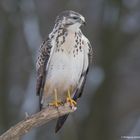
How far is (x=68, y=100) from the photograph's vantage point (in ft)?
41.0

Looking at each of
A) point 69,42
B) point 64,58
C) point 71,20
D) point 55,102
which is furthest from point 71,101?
point 71,20

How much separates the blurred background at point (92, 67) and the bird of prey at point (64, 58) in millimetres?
3389

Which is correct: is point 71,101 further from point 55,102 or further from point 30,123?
point 30,123

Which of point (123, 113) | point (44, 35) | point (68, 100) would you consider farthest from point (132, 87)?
point (68, 100)

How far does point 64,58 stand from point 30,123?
1206 millimetres

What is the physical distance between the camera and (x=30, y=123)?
11523 mm

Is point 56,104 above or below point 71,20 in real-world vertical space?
below

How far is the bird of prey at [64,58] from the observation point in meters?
12.3

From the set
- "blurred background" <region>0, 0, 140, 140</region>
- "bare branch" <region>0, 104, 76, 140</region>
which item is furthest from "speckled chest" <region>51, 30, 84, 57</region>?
"blurred background" <region>0, 0, 140, 140</region>

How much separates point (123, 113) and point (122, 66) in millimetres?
890

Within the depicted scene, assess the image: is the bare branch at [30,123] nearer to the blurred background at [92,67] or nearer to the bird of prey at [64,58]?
the bird of prey at [64,58]

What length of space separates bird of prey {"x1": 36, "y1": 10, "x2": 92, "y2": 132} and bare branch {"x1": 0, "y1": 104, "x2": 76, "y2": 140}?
0.22 meters

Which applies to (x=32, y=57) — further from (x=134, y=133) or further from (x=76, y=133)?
(x=134, y=133)

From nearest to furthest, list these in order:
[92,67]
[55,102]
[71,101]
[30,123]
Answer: [30,123]
[55,102]
[71,101]
[92,67]
